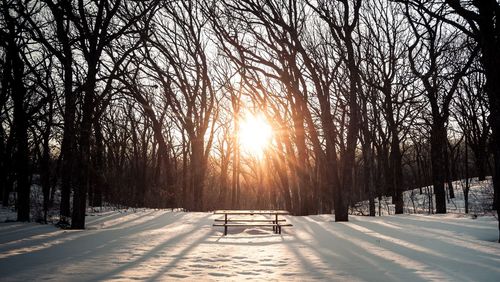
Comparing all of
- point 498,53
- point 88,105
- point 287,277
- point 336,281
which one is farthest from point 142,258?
point 498,53

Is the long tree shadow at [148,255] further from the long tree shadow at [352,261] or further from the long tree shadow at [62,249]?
the long tree shadow at [352,261]

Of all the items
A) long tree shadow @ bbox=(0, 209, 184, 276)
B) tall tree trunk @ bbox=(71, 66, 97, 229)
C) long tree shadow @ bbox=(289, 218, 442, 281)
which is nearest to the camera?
long tree shadow @ bbox=(289, 218, 442, 281)

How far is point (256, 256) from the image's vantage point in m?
6.72

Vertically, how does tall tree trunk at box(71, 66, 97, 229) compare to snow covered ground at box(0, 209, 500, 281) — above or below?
above

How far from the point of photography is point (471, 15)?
8289 millimetres

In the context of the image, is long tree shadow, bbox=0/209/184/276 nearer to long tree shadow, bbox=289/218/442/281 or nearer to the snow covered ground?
the snow covered ground

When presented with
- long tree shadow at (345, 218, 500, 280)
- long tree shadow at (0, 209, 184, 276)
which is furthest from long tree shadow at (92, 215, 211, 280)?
long tree shadow at (345, 218, 500, 280)

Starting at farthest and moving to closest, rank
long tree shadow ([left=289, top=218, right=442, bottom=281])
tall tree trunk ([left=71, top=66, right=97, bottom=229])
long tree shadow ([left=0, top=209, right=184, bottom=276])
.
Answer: tall tree trunk ([left=71, top=66, right=97, bottom=229]), long tree shadow ([left=0, top=209, right=184, bottom=276]), long tree shadow ([left=289, top=218, right=442, bottom=281])

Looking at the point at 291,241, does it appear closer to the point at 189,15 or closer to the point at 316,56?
the point at 316,56

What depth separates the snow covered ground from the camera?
521 cm

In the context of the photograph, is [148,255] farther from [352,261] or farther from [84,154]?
[84,154]

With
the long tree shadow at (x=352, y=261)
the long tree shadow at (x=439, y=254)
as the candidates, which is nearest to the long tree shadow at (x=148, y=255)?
the long tree shadow at (x=352, y=261)

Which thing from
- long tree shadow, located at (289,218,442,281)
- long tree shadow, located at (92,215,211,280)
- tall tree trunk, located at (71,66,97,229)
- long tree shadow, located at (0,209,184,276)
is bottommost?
long tree shadow, located at (289,218,442,281)

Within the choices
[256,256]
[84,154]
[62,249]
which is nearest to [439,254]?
[256,256]
